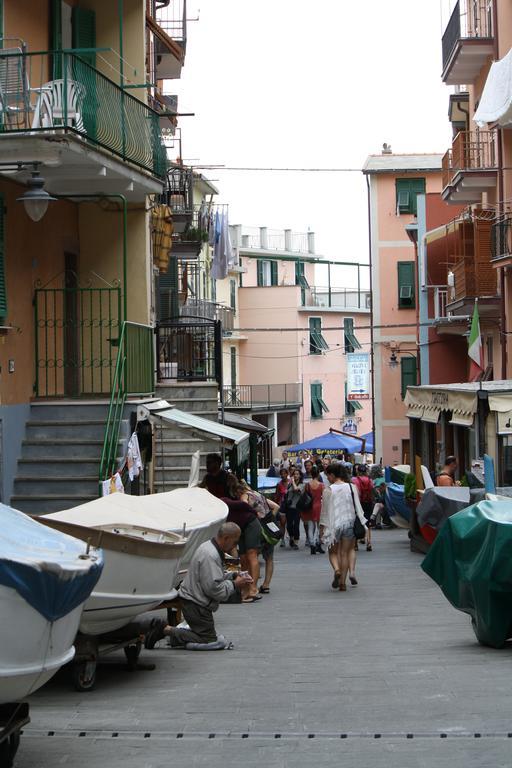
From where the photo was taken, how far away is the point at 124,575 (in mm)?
10383

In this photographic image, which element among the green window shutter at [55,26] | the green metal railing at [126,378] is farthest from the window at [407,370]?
the green window shutter at [55,26]

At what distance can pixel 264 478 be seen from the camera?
4556 centimetres

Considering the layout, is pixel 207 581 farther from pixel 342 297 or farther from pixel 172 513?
pixel 342 297

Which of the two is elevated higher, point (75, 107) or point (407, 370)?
point (75, 107)

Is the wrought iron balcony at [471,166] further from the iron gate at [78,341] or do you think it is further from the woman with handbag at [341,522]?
the woman with handbag at [341,522]

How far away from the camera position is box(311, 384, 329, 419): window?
79750 millimetres

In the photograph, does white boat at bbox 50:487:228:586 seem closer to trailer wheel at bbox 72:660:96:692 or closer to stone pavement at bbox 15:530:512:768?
stone pavement at bbox 15:530:512:768

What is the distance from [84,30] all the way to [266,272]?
2553 inches

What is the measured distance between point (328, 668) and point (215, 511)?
4640 millimetres

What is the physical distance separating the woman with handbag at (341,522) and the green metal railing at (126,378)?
3180 mm

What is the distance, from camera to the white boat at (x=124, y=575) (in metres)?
10.1

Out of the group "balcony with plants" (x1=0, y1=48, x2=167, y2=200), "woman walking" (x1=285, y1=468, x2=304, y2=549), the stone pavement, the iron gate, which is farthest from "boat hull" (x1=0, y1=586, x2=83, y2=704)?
"woman walking" (x1=285, y1=468, x2=304, y2=549)

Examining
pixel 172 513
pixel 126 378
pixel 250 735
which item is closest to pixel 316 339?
pixel 126 378

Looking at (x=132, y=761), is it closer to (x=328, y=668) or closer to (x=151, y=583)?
(x=151, y=583)
